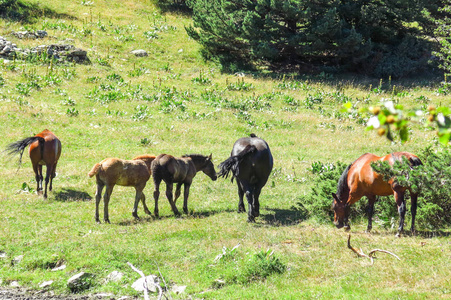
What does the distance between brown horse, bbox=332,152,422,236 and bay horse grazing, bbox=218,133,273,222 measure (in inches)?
89.5

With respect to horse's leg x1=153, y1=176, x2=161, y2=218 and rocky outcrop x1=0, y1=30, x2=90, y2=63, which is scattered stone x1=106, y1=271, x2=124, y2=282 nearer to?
horse's leg x1=153, y1=176, x2=161, y2=218

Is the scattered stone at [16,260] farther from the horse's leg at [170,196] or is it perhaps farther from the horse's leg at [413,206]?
the horse's leg at [413,206]

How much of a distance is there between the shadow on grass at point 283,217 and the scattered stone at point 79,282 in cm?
527

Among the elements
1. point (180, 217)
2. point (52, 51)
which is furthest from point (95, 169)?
point (52, 51)

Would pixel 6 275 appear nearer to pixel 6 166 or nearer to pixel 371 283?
pixel 371 283

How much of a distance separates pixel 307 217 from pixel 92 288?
6.67 metres

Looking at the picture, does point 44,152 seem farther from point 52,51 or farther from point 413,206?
point 52,51

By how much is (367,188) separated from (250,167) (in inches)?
132

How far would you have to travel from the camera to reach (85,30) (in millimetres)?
44344

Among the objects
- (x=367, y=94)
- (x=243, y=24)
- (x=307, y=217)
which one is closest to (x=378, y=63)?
(x=367, y=94)

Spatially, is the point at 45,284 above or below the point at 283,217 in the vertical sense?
below

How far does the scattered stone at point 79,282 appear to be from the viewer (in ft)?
34.1

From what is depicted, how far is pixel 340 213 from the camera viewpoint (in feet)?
42.6

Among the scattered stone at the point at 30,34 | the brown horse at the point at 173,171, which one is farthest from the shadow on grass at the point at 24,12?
the brown horse at the point at 173,171
